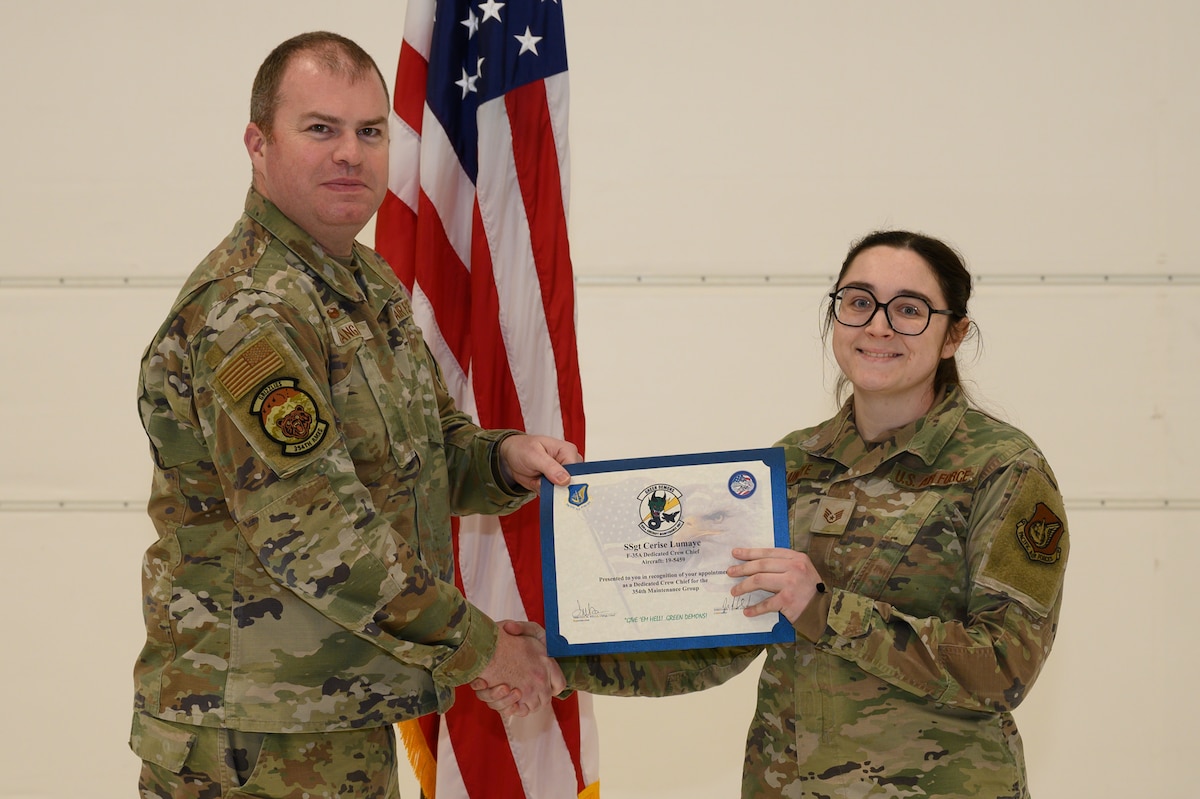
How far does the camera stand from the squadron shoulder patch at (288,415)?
173cm

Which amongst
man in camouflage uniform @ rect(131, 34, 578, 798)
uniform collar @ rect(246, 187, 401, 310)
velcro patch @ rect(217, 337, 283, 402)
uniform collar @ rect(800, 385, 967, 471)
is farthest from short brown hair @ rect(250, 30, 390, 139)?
uniform collar @ rect(800, 385, 967, 471)

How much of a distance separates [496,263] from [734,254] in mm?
1289

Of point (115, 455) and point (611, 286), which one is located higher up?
point (611, 286)

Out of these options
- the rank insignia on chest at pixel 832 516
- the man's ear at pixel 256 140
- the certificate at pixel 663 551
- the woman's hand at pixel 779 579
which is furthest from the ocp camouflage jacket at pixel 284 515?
the rank insignia on chest at pixel 832 516

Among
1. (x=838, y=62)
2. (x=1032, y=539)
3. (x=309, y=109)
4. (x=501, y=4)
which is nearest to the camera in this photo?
(x=1032, y=539)

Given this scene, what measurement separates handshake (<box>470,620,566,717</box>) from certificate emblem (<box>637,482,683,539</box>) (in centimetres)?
38

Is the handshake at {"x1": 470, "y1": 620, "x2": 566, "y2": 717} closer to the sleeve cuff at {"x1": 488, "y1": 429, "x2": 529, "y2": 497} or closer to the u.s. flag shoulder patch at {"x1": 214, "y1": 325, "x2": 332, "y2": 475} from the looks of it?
the sleeve cuff at {"x1": 488, "y1": 429, "x2": 529, "y2": 497}

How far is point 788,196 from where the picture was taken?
3795 mm

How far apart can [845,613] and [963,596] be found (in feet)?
0.77

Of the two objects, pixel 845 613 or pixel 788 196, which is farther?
pixel 788 196

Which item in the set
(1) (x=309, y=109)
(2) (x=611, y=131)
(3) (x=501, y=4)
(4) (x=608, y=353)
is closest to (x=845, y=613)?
(1) (x=309, y=109)

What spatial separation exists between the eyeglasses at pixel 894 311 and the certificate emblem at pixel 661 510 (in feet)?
1.54

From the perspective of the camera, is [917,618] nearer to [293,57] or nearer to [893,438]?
[893,438]

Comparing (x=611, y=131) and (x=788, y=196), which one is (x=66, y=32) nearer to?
(x=611, y=131)
